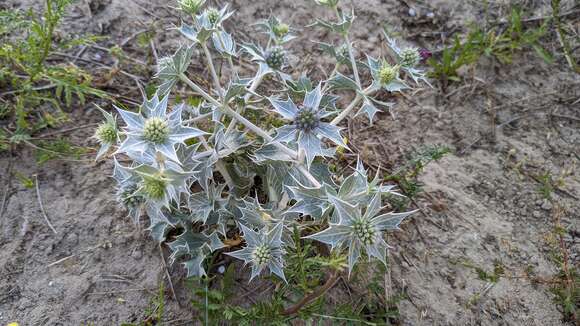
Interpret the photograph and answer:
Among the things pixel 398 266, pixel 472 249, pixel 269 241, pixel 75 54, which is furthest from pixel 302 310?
pixel 75 54

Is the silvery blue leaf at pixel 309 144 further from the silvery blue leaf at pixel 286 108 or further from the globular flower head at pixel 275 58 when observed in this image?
the globular flower head at pixel 275 58

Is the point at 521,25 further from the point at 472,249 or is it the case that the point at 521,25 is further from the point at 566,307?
the point at 566,307

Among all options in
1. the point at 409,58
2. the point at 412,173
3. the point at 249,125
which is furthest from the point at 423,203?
the point at 249,125

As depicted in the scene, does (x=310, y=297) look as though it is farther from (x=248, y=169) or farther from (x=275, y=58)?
(x=275, y=58)

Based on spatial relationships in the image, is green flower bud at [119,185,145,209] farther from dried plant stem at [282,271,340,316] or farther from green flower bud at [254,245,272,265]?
dried plant stem at [282,271,340,316]

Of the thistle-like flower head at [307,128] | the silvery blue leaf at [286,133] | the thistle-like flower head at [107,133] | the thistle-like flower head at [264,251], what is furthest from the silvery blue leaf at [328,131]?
the thistle-like flower head at [107,133]

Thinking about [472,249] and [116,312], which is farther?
[472,249]
